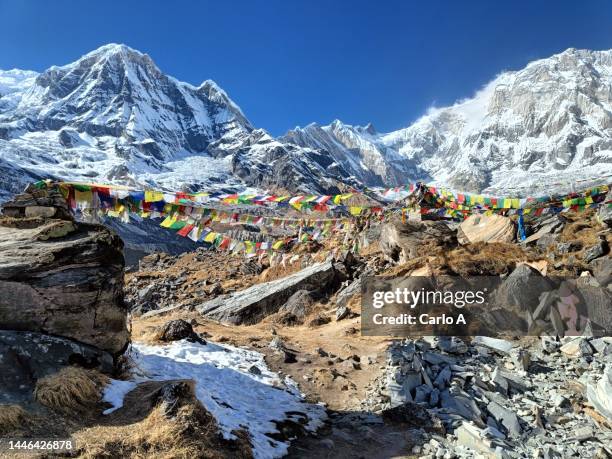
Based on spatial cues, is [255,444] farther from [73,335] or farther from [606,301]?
[606,301]

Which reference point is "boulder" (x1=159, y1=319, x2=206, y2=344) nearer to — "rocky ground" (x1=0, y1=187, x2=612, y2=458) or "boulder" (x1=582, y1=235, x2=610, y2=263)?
"rocky ground" (x1=0, y1=187, x2=612, y2=458)

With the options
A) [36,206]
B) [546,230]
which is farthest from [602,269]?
[36,206]

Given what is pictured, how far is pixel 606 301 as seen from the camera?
14.6 m

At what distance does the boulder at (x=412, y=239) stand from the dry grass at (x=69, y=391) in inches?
637

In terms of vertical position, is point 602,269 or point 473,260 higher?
point 473,260

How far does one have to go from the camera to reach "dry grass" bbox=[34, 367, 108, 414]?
7426mm

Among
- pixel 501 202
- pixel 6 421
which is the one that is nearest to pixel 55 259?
pixel 6 421

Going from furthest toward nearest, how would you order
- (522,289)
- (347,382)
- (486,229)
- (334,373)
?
(486,229) → (522,289) → (334,373) → (347,382)

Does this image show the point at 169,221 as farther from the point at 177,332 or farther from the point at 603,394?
the point at 603,394

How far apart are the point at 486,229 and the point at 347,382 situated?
592 inches

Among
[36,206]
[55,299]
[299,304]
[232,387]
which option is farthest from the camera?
[299,304]

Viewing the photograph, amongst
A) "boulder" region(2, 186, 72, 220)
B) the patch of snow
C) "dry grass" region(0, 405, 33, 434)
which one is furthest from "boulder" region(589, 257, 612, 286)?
"boulder" region(2, 186, 72, 220)

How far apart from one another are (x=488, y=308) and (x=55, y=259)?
570 inches

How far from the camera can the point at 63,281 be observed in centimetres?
908
